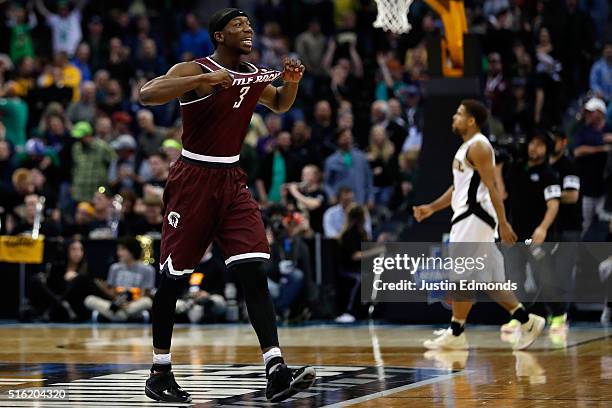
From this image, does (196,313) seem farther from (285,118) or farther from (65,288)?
(285,118)

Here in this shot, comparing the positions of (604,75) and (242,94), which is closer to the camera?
(242,94)

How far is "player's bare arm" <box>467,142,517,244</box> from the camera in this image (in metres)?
12.9

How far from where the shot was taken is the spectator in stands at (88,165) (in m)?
21.9

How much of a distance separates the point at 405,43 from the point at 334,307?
7.18 meters

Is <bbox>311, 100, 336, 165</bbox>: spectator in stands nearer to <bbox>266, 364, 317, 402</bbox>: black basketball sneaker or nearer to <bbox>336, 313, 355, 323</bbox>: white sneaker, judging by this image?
<bbox>336, 313, 355, 323</bbox>: white sneaker

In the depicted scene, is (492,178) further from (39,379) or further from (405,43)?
(405,43)

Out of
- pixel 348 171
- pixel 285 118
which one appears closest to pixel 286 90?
pixel 348 171

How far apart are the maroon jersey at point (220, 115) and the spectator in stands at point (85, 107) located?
14610 millimetres

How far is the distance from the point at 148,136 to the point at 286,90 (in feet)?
42.7

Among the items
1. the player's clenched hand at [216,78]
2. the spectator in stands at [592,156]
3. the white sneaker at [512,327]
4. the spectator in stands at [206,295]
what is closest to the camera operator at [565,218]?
the white sneaker at [512,327]

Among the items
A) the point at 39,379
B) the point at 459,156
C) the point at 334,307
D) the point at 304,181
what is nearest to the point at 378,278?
the point at 334,307

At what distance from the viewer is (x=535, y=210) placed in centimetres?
1554

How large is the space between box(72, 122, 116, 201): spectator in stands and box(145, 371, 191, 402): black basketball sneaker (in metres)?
12.8

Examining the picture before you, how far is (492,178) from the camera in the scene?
12938mm
